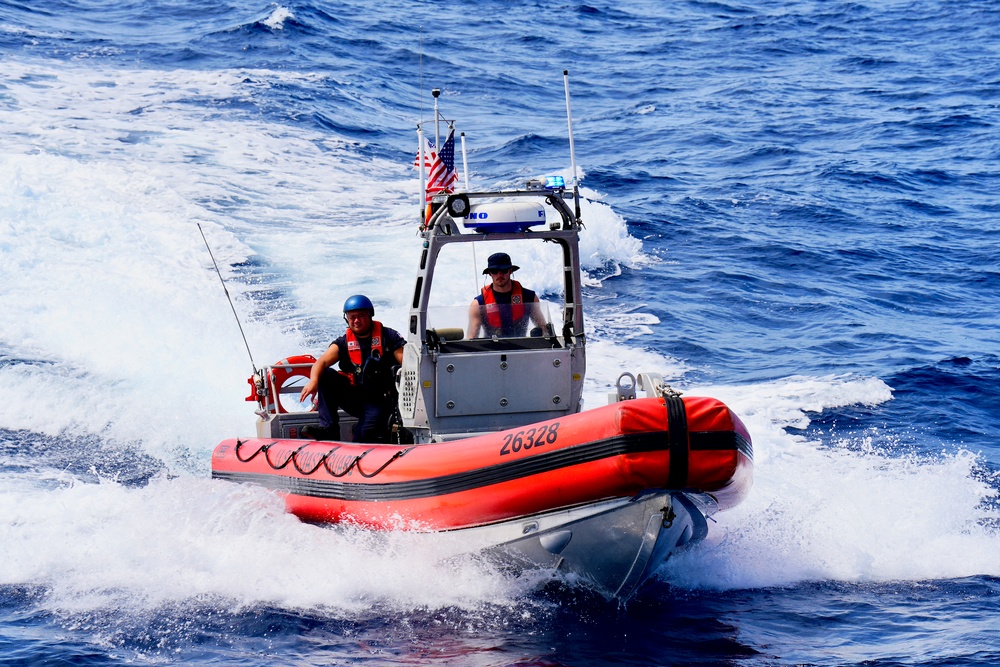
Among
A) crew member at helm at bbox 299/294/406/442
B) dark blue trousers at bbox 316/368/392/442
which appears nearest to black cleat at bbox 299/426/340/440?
crew member at helm at bbox 299/294/406/442

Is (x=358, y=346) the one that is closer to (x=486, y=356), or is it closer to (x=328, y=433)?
(x=328, y=433)

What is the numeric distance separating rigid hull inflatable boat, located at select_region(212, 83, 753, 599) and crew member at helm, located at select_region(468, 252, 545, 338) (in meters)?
0.06

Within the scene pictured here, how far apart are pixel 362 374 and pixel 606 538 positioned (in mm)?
2364

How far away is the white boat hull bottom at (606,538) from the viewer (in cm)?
576

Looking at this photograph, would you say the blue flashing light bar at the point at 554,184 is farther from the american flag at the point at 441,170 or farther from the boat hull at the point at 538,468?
the boat hull at the point at 538,468

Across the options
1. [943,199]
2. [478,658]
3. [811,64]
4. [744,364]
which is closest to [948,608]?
[478,658]

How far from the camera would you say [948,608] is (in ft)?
20.3

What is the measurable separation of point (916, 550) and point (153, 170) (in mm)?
11937

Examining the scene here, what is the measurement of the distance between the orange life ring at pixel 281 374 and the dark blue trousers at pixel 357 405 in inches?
45.8

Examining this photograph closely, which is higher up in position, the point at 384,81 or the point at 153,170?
the point at 384,81

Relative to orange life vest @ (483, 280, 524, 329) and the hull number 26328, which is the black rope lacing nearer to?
the hull number 26328

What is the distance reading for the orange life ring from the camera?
8.89 m

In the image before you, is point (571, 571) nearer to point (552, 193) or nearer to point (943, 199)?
point (552, 193)

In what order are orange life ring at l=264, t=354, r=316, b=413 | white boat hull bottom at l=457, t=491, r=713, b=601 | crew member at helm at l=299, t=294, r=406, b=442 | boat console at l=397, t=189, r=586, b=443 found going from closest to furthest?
1. white boat hull bottom at l=457, t=491, r=713, b=601
2. boat console at l=397, t=189, r=586, b=443
3. crew member at helm at l=299, t=294, r=406, b=442
4. orange life ring at l=264, t=354, r=316, b=413
